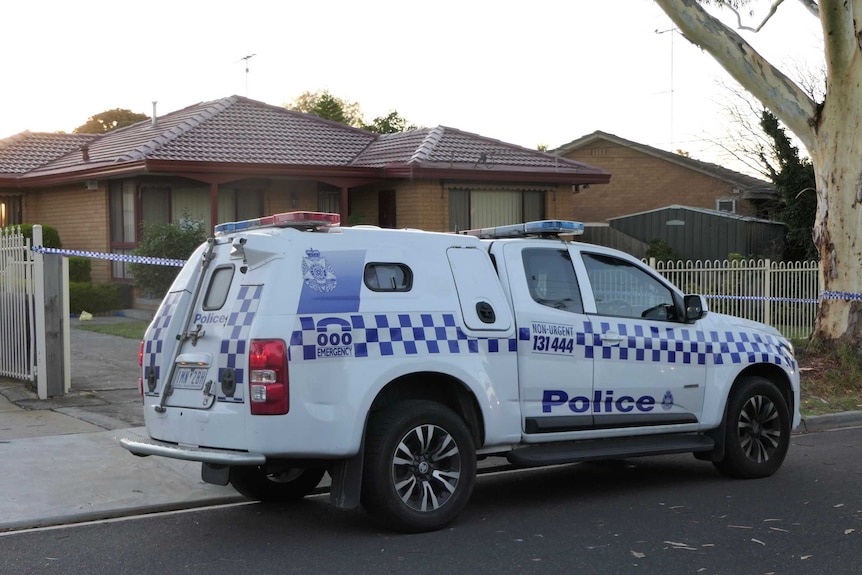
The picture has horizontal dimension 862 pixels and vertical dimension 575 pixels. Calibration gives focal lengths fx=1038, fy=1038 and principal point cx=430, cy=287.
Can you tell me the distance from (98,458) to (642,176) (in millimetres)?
29133

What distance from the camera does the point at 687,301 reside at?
8031 millimetres

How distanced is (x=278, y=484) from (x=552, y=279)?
2.47 metres

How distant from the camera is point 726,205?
33.9 metres

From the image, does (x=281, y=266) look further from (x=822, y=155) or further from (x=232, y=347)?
(x=822, y=155)

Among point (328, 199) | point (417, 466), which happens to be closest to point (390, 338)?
point (417, 466)

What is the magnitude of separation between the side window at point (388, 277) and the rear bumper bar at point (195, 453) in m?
1.30

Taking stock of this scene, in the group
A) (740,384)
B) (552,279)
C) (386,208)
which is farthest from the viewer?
(386,208)

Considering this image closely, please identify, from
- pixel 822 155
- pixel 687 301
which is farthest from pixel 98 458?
pixel 822 155

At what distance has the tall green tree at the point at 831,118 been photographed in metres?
13.5

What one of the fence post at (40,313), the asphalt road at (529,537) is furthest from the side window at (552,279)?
the fence post at (40,313)

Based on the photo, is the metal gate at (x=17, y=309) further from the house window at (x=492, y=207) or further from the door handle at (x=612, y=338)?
the house window at (x=492, y=207)

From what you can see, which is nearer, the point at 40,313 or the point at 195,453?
the point at 195,453

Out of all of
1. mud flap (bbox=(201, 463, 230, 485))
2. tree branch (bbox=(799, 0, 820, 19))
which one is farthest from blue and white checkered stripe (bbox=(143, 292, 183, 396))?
tree branch (bbox=(799, 0, 820, 19))

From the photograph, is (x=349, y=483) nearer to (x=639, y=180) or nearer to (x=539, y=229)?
(x=539, y=229)
